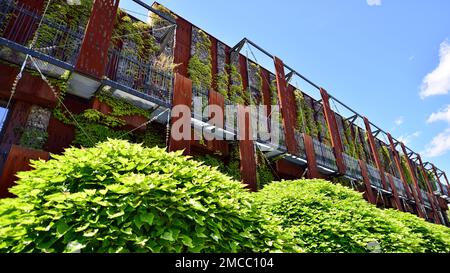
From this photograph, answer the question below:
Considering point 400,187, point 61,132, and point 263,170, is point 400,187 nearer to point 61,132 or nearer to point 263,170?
point 263,170

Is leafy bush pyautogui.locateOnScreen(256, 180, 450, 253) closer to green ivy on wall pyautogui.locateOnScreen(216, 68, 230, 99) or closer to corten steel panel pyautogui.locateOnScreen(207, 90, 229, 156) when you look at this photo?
corten steel panel pyautogui.locateOnScreen(207, 90, 229, 156)

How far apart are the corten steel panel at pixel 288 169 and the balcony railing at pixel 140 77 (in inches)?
286

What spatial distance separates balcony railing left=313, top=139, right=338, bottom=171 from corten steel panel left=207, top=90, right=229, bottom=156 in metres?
7.11

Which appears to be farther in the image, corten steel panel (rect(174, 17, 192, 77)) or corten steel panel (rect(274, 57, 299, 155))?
corten steel panel (rect(274, 57, 299, 155))

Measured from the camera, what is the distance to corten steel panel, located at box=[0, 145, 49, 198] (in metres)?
5.78

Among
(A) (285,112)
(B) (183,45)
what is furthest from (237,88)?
(B) (183,45)

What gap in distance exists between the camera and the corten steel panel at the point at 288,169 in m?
14.3

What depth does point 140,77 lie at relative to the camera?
11.1m

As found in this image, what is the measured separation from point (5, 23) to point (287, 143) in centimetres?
1270

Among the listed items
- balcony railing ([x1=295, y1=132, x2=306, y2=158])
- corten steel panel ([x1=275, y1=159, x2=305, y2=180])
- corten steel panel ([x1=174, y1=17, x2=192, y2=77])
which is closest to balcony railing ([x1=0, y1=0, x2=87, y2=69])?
corten steel panel ([x1=174, y1=17, x2=192, y2=77])

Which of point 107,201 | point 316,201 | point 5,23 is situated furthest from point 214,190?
point 5,23

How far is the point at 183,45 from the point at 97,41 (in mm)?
6520

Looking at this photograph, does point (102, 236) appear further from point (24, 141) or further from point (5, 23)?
Answer: point (5, 23)

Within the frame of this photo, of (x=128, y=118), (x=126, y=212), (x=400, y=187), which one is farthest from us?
(x=400, y=187)
